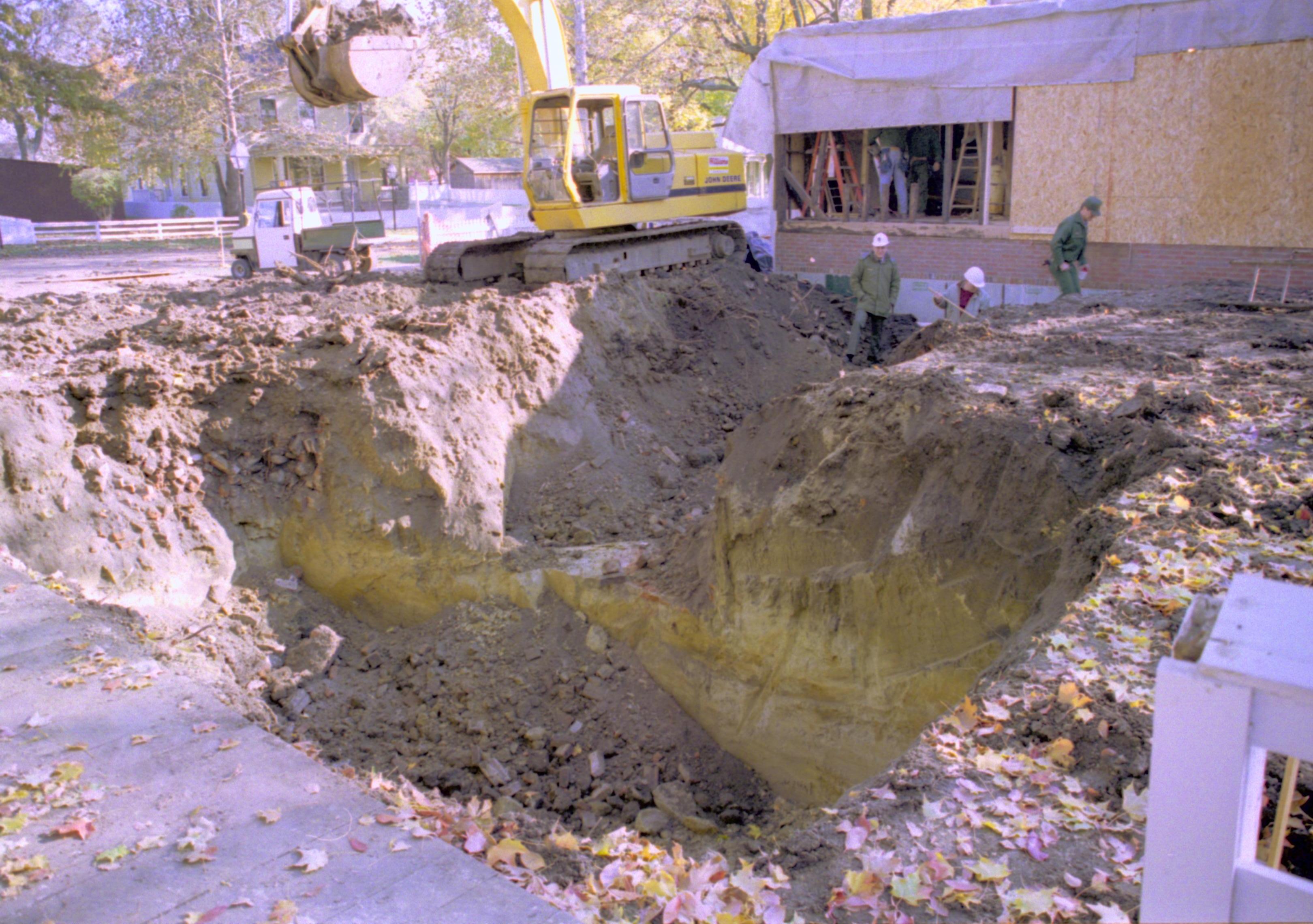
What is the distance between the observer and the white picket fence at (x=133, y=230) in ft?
95.6

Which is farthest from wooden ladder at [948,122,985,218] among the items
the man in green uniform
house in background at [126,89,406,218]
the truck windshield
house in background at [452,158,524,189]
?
house in background at [452,158,524,189]

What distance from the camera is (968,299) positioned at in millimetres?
12672

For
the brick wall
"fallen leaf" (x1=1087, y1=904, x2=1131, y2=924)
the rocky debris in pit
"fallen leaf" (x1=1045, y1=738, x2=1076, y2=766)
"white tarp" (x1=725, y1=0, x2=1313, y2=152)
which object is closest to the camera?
"fallen leaf" (x1=1087, y1=904, x2=1131, y2=924)

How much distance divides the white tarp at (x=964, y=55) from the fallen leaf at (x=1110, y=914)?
12900 millimetres

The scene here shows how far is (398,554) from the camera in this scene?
7.48 m

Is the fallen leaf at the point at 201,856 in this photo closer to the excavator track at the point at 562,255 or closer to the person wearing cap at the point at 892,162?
the excavator track at the point at 562,255

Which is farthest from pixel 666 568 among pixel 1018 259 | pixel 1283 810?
pixel 1018 259

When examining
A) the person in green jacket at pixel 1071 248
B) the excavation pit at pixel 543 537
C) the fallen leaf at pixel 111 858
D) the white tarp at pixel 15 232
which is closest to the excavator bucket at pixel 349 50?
the excavation pit at pixel 543 537

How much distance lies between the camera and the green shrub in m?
34.9

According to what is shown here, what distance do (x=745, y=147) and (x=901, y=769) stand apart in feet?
47.8

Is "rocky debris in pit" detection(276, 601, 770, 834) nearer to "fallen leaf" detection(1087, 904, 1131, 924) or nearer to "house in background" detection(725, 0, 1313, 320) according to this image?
"fallen leaf" detection(1087, 904, 1131, 924)

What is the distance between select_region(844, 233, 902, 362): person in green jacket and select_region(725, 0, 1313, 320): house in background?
2.89 meters

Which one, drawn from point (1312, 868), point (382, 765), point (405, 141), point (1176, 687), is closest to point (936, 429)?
point (1312, 868)

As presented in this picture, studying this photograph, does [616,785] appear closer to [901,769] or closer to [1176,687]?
[901,769]
